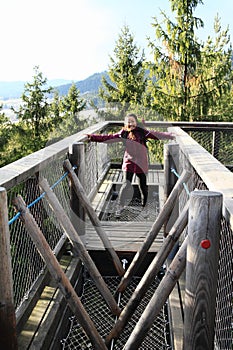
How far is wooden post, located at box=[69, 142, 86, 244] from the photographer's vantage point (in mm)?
3508

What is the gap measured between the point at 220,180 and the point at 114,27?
22.7 meters

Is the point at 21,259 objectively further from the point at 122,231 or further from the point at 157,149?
the point at 157,149

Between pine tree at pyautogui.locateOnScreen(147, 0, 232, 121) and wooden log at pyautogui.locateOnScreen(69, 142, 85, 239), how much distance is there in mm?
10844

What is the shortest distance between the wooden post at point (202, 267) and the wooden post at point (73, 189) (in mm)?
1868

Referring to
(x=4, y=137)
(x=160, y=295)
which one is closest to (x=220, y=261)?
(x=160, y=295)

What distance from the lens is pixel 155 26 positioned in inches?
547

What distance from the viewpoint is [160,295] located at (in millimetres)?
2006

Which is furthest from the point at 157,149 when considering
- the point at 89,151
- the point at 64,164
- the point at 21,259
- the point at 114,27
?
the point at 114,27

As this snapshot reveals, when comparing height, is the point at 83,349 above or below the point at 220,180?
below

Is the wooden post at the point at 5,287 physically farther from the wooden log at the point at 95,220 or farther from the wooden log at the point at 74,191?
the wooden log at the point at 74,191

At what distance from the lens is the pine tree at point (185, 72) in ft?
45.5

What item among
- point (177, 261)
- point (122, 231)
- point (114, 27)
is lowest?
point (122, 231)

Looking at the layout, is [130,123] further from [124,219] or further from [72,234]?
[72,234]

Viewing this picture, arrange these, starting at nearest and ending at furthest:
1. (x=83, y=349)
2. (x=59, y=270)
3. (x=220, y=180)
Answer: (x=220, y=180) → (x=59, y=270) → (x=83, y=349)
